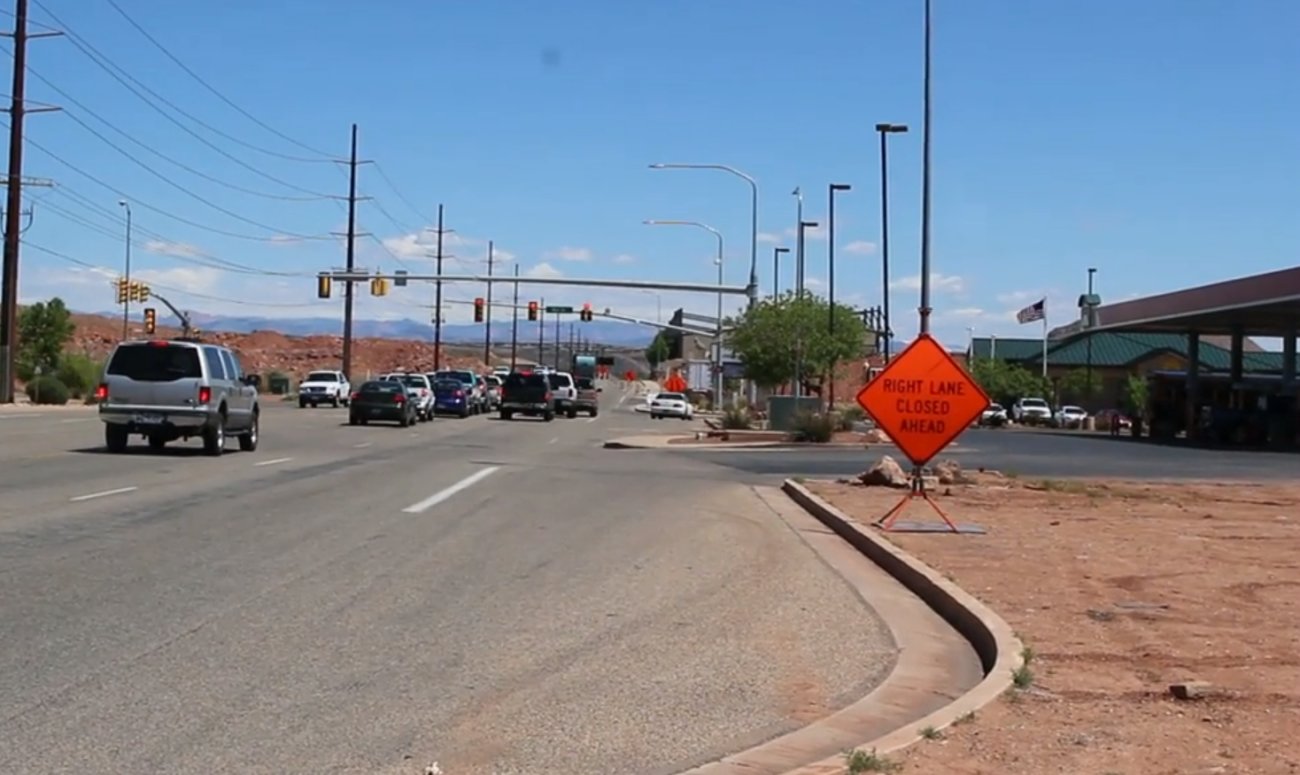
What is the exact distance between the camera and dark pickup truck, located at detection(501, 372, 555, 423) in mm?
75188

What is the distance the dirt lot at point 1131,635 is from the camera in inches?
335

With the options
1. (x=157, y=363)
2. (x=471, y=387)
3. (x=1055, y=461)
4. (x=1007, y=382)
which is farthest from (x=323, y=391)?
(x=157, y=363)

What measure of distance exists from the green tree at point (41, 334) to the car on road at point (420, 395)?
115 ft

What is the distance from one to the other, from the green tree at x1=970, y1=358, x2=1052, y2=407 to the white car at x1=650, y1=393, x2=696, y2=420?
3077 centimetres

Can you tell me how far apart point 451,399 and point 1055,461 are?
123ft

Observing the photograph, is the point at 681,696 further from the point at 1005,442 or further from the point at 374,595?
the point at 1005,442

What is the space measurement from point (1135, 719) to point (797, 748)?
1958mm

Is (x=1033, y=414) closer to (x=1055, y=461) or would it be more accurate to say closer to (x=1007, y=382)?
(x=1007, y=382)

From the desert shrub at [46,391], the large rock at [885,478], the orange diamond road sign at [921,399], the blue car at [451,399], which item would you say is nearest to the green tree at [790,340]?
the blue car at [451,399]

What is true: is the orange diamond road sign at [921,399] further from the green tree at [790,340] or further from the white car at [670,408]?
the white car at [670,408]

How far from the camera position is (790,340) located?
279 ft

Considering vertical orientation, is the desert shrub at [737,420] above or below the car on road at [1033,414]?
below

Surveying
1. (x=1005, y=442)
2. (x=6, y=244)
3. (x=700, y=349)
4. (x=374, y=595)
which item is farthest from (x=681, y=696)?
(x=700, y=349)

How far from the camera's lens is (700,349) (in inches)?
7082
